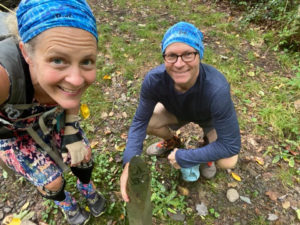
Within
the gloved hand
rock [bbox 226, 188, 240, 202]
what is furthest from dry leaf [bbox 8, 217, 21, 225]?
rock [bbox 226, 188, 240, 202]

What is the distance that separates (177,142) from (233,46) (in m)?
2.90

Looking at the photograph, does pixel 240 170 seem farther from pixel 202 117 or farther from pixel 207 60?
pixel 207 60

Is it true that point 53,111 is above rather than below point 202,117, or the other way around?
above

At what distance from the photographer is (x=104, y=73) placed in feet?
13.8

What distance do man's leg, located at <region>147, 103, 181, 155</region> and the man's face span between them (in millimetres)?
785

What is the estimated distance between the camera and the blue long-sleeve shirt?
2.03m

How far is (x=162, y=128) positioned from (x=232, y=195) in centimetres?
111

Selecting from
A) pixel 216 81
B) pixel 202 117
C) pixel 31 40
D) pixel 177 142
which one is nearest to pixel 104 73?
pixel 177 142

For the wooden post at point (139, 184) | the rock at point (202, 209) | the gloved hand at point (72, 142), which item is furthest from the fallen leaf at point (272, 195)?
the gloved hand at point (72, 142)

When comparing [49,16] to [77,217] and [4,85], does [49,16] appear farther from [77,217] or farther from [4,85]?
[77,217]

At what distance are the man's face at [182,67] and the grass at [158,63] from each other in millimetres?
1310

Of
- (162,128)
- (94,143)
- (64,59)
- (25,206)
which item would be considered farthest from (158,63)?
(64,59)

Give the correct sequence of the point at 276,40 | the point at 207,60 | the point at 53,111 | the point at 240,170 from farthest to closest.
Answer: the point at 276,40, the point at 207,60, the point at 240,170, the point at 53,111

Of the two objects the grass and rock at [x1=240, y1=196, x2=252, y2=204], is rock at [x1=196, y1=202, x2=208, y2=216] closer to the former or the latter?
the grass
